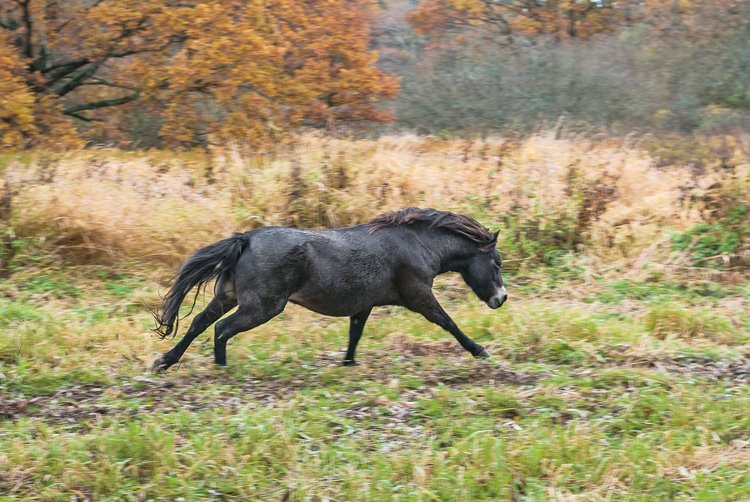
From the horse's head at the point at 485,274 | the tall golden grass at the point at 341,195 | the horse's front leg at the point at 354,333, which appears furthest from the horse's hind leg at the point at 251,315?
the tall golden grass at the point at 341,195

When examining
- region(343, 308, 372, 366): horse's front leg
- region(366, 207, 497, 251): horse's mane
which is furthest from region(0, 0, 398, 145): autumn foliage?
region(343, 308, 372, 366): horse's front leg

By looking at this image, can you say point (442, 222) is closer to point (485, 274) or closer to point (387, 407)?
point (485, 274)

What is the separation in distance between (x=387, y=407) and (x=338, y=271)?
4.31 ft

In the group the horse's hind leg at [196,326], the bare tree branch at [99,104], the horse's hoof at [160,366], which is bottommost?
the bare tree branch at [99,104]

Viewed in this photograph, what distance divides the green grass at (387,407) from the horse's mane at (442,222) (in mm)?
1024

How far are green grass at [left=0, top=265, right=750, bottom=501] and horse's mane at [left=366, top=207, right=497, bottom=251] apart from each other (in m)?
1.02

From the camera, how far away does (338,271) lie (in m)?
7.16

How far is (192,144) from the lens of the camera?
19.6m

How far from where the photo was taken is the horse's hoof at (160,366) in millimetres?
7133

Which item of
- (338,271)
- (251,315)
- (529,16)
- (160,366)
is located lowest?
(529,16)

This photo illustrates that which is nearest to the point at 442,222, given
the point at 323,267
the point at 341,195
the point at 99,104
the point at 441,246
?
the point at 441,246

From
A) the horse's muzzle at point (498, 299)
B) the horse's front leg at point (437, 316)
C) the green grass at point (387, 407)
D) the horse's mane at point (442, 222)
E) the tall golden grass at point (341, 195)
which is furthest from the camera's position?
the tall golden grass at point (341, 195)

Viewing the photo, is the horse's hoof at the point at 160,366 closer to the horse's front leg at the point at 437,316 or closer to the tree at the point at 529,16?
the horse's front leg at the point at 437,316

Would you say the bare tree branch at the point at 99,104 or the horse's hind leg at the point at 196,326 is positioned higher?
the horse's hind leg at the point at 196,326
